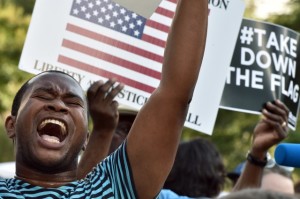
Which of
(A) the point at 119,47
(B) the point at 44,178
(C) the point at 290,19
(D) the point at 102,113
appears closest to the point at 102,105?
(D) the point at 102,113

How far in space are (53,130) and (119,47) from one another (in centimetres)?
124

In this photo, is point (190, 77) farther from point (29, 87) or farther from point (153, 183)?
point (29, 87)

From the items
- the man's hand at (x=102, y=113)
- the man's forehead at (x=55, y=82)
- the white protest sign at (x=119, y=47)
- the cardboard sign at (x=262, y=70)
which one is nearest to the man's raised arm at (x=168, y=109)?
the man's forehead at (x=55, y=82)

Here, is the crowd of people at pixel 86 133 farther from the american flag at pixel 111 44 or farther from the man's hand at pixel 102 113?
the american flag at pixel 111 44

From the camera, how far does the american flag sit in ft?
15.6

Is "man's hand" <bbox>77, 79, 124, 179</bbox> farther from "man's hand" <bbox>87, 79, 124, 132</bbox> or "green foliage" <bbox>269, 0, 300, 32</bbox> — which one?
"green foliage" <bbox>269, 0, 300, 32</bbox>

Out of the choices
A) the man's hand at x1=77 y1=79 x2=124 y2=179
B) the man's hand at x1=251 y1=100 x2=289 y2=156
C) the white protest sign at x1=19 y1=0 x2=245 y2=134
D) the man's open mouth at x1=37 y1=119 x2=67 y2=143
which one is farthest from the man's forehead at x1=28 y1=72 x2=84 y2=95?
the man's hand at x1=251 y1=100 x2=289 y2=156

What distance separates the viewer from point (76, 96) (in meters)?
3.71

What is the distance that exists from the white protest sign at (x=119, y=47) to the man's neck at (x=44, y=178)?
1156mm

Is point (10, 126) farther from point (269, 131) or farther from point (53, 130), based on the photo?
point (269, 131)

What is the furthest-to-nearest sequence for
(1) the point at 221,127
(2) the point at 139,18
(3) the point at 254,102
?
(1) the point at 221,127 < (3) the point at 254,102 < (2) the point at 139,18

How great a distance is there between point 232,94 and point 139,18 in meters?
0.80

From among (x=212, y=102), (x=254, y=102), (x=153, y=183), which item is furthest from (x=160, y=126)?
(x=254, y=102)

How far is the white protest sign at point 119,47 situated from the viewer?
471cm
